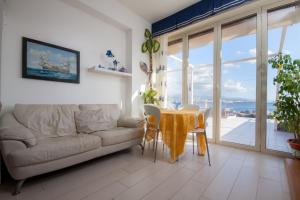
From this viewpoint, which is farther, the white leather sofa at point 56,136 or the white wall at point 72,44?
the white wall at point 72,44

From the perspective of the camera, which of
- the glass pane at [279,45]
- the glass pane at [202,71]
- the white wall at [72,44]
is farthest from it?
the glass pane at [202,71]

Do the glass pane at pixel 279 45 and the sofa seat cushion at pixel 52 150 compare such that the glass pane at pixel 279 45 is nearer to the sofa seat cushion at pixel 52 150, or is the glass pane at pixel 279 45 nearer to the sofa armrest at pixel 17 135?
the sofa seat cushion at pixel 52 150

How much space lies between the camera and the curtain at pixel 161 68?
379cm

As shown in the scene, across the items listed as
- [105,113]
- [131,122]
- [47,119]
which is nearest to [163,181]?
[131,122]

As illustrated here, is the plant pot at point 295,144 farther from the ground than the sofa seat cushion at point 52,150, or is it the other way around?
the sofa seat cushion at point 52,150

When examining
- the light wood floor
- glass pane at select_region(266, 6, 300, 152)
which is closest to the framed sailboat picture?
the light wood floor

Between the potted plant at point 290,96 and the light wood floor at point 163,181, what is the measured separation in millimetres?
579

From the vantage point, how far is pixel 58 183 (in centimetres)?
169

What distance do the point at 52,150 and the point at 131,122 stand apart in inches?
52.5

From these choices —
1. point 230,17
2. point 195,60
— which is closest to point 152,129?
point 195,60

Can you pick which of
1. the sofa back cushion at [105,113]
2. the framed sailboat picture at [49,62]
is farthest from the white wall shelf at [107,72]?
the sofa back cushion at [105,113]

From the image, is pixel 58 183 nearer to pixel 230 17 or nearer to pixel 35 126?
pixel 35 126

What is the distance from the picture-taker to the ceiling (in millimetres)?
3062

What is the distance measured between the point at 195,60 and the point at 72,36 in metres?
2.66
